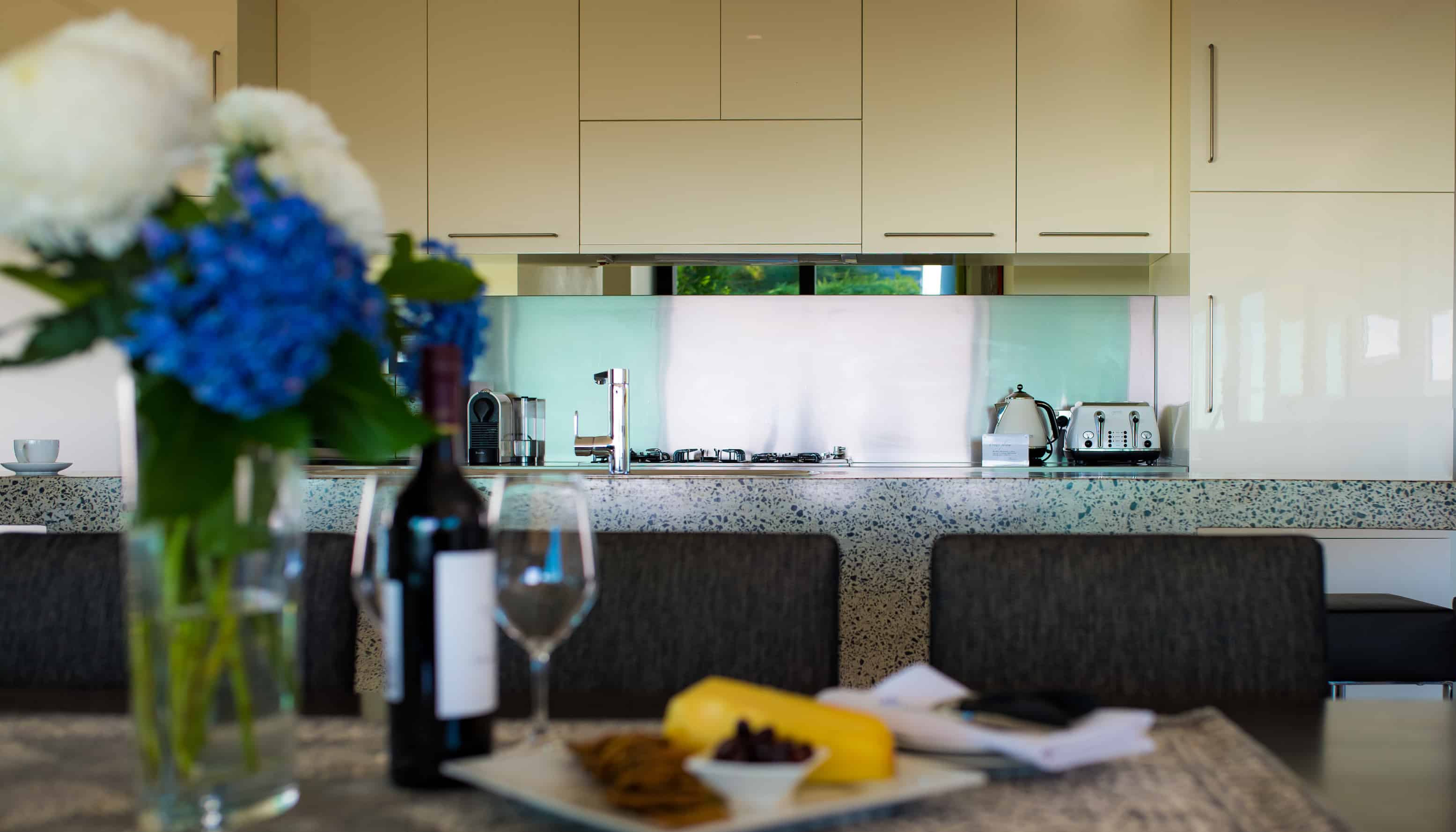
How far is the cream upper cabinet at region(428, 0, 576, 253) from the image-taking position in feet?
10.9

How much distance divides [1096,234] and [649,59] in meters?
1.45

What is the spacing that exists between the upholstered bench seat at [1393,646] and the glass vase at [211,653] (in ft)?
6.01

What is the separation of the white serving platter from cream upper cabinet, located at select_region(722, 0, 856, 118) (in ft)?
9.46

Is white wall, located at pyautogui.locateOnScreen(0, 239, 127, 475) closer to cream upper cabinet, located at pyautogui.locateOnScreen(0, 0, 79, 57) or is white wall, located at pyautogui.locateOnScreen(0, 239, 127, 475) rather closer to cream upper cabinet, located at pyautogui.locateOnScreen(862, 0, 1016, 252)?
cream upper cabinet, located at pyautogui.locateOnScreen(0, 0, 79, 57)

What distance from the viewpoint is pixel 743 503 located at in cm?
157

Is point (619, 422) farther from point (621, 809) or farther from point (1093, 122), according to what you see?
point (1093, 122)

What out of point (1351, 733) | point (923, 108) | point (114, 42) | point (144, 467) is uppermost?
point (923, 108)

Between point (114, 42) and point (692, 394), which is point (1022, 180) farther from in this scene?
point (114, 42)

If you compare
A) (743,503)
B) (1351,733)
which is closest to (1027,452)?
(743,503)

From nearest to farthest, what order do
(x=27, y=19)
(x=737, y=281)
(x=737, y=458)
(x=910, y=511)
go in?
(x=910, y=511)
(x=27, y=19)
(x=737, y=458)
(x=737, y=281)

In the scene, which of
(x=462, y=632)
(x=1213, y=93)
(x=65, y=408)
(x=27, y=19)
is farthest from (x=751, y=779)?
(x=27, y=19)

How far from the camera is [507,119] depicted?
334 cm

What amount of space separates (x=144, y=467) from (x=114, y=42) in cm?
21

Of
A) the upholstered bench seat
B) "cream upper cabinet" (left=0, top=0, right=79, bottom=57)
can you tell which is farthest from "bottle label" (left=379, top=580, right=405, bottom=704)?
"cream upper cabinet" (left=0, top=0, right=79, bottom=57)
